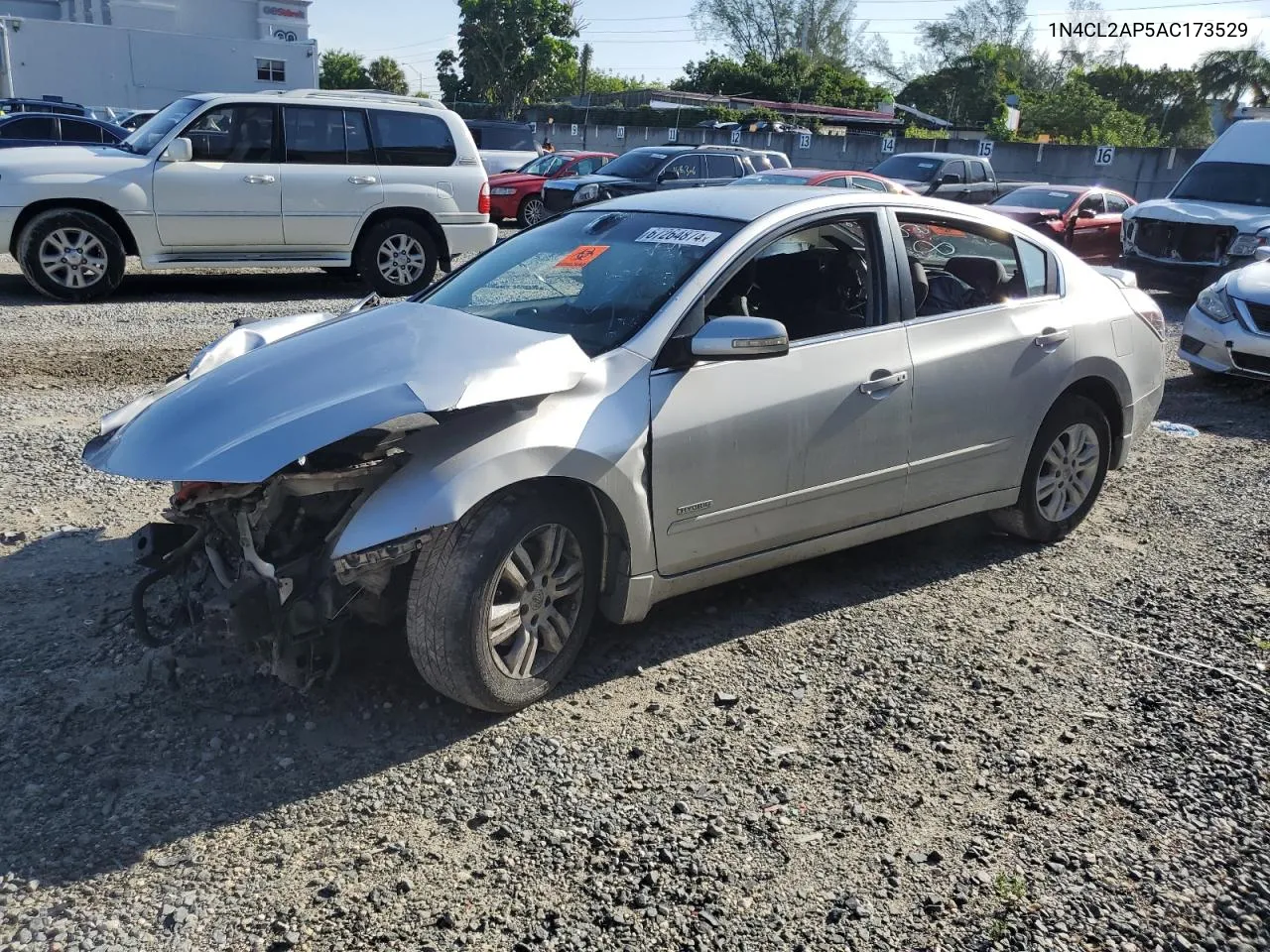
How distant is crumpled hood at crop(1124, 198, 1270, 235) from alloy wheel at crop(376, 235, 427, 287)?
32.1 ft

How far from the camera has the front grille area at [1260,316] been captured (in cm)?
876

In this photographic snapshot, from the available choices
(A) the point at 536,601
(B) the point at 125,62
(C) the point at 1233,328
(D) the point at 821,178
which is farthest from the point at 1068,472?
(B) the point at 125,62

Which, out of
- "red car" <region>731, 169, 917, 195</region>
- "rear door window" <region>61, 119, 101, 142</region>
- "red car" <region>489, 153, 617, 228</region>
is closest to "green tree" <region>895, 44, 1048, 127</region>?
"red car" <region>489, 153, 617, 228</region>

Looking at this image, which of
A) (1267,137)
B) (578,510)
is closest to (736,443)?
(578,510)

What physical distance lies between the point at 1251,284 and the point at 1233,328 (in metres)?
0.47

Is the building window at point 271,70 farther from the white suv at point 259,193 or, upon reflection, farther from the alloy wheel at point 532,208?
the white suv at point 259,193

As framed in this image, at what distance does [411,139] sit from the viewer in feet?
38.0

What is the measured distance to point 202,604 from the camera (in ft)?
11.0

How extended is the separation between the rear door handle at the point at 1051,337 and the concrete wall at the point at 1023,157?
24497 millimetres

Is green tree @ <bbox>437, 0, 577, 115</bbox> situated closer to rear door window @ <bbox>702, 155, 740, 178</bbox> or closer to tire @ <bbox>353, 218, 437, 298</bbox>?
rear door window @ <bbox>702, 155, 740, 178</bbox>

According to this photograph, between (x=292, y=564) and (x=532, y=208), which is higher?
(x=532, y=208)

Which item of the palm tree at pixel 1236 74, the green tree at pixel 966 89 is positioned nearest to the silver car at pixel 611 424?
the palm tree at pixel 1236 74

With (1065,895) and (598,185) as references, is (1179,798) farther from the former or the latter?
(598,185)

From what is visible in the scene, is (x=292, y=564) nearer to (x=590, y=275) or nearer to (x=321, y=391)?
(x=321, y=391)
